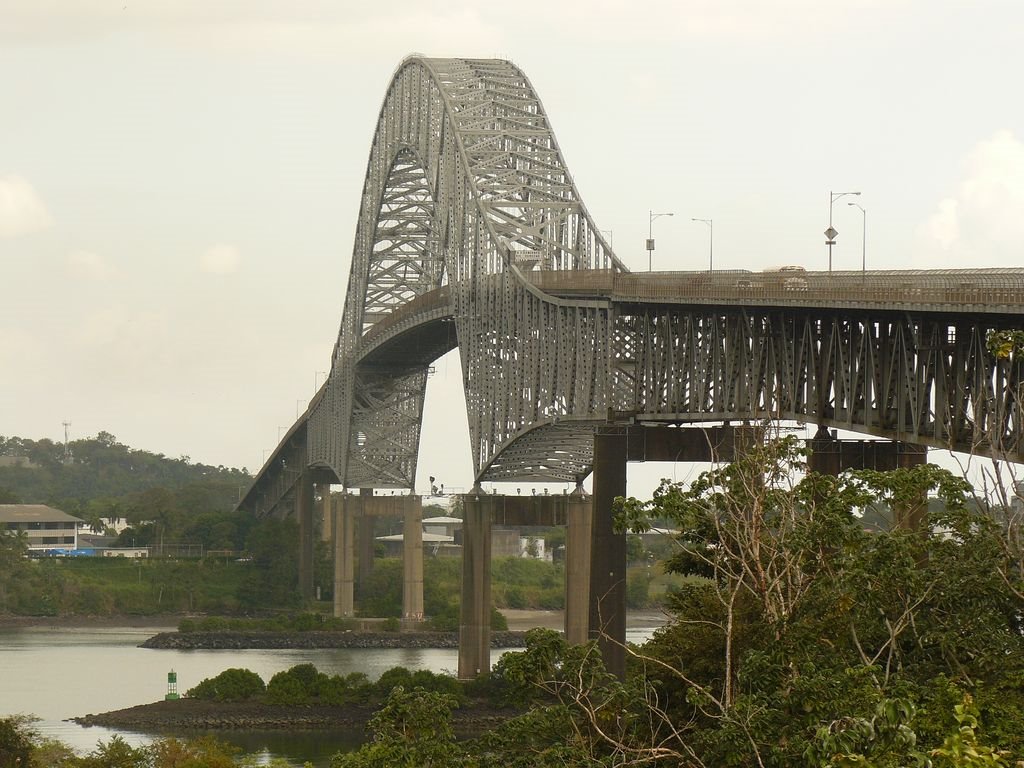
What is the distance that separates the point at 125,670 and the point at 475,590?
22401mm

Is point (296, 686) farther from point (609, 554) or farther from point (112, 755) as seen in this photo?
point (112, 755)

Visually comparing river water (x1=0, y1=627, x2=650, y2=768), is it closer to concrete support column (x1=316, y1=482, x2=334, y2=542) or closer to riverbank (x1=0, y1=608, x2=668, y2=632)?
riverbank (x1=0, y1=608, x2=668, y2=632)

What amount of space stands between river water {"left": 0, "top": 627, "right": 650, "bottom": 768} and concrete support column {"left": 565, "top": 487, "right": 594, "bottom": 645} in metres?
11.4

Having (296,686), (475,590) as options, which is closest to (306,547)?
(475,590)

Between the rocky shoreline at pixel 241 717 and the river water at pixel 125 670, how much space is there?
138cm

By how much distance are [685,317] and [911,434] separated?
789 inches

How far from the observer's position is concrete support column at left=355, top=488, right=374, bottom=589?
14462cm

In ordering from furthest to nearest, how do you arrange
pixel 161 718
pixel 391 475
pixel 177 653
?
1. pixel 391 475
2. pixel 177 653
3. pixel 161 718

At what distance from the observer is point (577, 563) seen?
9581 centimetres

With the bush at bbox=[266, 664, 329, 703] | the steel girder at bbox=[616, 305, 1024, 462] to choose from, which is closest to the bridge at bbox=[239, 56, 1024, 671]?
the steel girder at bbox=[616, 305, 1024, 462]

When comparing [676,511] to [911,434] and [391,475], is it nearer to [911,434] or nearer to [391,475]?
[911,434]

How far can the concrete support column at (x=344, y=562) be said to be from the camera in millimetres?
142875

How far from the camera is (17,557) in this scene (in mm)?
153250

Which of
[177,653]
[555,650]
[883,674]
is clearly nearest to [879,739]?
[883,674]
